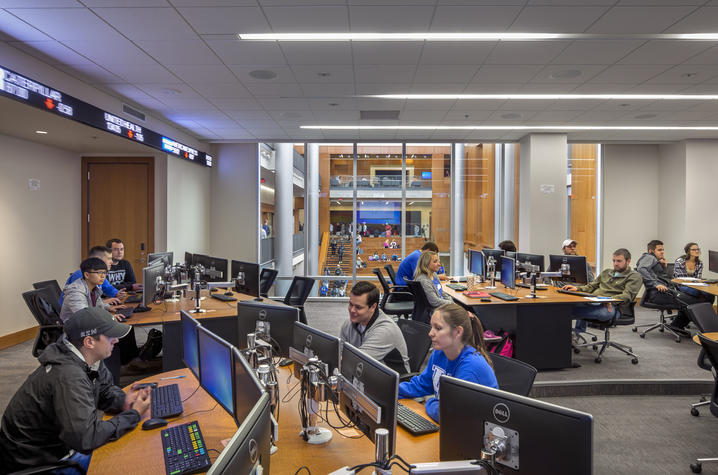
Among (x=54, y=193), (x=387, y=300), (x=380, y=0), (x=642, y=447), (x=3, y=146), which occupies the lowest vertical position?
(x=642, y=447)

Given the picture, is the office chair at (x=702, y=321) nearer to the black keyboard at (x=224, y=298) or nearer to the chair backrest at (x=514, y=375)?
the chair backrest at (x=514, y=375)

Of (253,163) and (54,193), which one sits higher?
(253,163)

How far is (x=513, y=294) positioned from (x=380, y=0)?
3.76 meters

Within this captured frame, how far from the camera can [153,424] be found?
2088 mm

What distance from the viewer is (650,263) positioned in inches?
262

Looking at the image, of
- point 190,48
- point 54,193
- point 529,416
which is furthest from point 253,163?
point 529,416

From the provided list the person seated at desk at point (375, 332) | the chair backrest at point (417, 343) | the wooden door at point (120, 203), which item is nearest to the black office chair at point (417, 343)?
the chair backrest at point (417, 343)

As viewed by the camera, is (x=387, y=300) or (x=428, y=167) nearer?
(x=387, y=300)

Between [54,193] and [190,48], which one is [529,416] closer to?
[190,48]

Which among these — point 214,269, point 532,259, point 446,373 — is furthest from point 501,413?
point 532,259

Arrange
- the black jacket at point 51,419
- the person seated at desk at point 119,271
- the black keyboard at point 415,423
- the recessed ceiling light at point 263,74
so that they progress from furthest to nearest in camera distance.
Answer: the person seated at desk at point 119,271 < the recessed ceiling light at point 263,74 < the black keyboard at point 415,423 < the black jacket at point 51,419

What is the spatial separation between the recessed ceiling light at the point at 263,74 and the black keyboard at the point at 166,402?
11.7 feet

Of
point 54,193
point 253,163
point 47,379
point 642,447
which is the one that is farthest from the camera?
point 253,163

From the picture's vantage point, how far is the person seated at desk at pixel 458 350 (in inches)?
80.6
